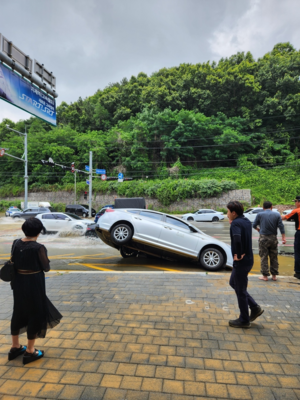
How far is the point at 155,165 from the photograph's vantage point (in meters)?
47.5

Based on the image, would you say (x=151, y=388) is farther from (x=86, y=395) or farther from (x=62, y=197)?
Result: (x=62, y=197)

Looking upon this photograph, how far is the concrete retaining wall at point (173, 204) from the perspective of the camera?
1460 inches

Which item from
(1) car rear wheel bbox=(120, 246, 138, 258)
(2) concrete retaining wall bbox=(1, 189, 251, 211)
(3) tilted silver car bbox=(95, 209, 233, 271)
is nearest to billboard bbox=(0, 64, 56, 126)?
(3) tilted silver car bbox=(95, 209, 233, 271)

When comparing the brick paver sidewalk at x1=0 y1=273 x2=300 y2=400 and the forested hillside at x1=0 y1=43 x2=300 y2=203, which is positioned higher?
the forested hillside at x1=0 y1=43 x2=300 y2=203

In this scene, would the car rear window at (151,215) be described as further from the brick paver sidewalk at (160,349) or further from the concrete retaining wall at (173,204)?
the concrete retaining wall at (173,204)

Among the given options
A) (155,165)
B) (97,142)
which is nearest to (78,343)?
(155,165)

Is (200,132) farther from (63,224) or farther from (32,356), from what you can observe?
(32,356)

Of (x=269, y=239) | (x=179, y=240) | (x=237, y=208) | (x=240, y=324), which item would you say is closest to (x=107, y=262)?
(x=179, y=240)

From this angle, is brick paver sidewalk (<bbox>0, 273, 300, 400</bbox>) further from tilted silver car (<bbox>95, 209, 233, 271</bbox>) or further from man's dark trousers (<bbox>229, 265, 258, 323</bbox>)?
tilted silver car (<bbox>95, 209, 233, 271</bbox>)

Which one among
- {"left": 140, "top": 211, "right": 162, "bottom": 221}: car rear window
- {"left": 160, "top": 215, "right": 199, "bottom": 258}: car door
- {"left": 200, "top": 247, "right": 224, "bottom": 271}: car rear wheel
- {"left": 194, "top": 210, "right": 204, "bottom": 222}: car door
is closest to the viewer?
{"left": 200, "top": 247, "right": 224, "bottom": 271}: car rear wheel

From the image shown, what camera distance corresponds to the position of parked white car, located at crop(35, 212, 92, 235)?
49.8 feet

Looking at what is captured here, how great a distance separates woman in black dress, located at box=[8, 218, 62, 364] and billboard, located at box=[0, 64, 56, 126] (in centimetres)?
607

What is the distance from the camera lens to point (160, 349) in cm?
309

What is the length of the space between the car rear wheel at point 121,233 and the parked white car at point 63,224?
25.9 feet
